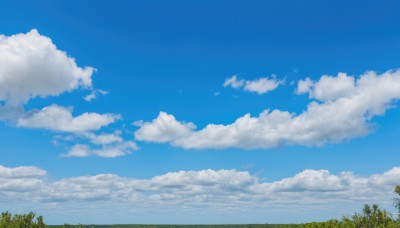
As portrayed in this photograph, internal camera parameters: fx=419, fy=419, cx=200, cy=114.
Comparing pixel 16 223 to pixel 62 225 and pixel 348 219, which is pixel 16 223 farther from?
pixel 348 219

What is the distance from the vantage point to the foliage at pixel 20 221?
42250 mm

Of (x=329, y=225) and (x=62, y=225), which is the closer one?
(x=62, y=225)

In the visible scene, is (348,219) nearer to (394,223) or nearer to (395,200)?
(394,223)

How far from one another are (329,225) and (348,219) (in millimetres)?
3197

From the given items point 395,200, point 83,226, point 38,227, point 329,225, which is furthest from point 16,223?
point 395,200

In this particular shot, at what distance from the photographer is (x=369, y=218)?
66.8 m

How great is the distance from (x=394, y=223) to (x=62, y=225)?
1863 inches

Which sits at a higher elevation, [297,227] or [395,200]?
[395,200]

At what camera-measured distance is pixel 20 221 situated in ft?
141

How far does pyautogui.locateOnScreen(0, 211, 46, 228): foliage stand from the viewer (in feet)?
139

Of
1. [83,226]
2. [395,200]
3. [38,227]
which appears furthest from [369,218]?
[38,227]

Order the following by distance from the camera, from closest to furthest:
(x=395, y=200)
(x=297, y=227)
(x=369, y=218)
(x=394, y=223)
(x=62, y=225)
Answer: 1. (x=62, y=225)
2. (x=394, y=223)
3. (x=369, y=218)
4. (x=297, y=227)
5. (x=395, y=200)

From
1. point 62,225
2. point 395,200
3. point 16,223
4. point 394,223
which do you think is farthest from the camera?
point 395,200

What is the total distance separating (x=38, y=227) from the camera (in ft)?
144
